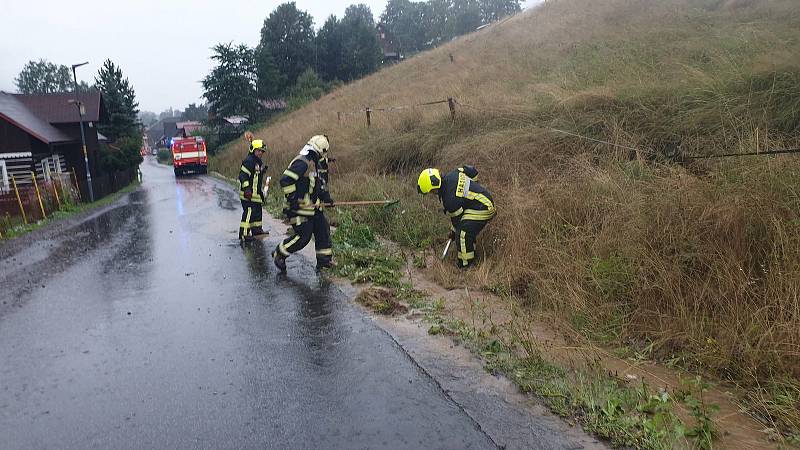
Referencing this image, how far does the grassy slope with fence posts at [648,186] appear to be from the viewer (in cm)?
429

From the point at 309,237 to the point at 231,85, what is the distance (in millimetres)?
43283

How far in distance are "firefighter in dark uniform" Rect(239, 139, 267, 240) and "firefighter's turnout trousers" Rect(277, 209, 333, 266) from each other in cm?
276

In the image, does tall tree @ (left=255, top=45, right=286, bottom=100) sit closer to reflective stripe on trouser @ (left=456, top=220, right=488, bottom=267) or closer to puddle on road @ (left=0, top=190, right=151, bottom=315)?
puddle on road @ (left=0, top=190, right=151, bottom=315)

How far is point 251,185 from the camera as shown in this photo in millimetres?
10562

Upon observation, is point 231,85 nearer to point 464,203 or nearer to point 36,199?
point 36,199

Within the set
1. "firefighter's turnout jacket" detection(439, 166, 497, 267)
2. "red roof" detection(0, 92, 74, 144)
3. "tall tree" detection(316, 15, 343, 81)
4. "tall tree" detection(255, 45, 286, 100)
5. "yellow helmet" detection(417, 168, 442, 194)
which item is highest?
"tall tree" detection(316, 15, 343, 81)

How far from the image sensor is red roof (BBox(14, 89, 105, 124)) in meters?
33.1

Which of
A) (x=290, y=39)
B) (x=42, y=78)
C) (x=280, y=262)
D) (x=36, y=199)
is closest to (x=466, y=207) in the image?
(x=280, y=262)

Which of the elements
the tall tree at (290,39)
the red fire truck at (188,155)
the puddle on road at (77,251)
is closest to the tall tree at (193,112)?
the tall tree at (290,39)

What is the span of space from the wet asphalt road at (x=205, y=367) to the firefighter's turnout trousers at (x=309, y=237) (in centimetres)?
37

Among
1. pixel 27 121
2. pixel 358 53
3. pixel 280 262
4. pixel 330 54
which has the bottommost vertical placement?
pixel 280 262

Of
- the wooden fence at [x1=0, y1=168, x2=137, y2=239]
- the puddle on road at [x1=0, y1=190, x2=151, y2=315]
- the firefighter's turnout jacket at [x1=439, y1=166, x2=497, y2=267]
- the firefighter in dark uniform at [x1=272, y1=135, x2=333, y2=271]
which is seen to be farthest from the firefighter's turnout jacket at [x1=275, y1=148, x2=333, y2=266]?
the wooden fence at [x1=0, y1=168, x2=137, y2=239]

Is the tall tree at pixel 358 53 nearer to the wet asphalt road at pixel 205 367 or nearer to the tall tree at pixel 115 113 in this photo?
the tall tree at pixel 115 113

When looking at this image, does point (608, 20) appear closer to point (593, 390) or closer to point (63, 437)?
point (593, 390)
